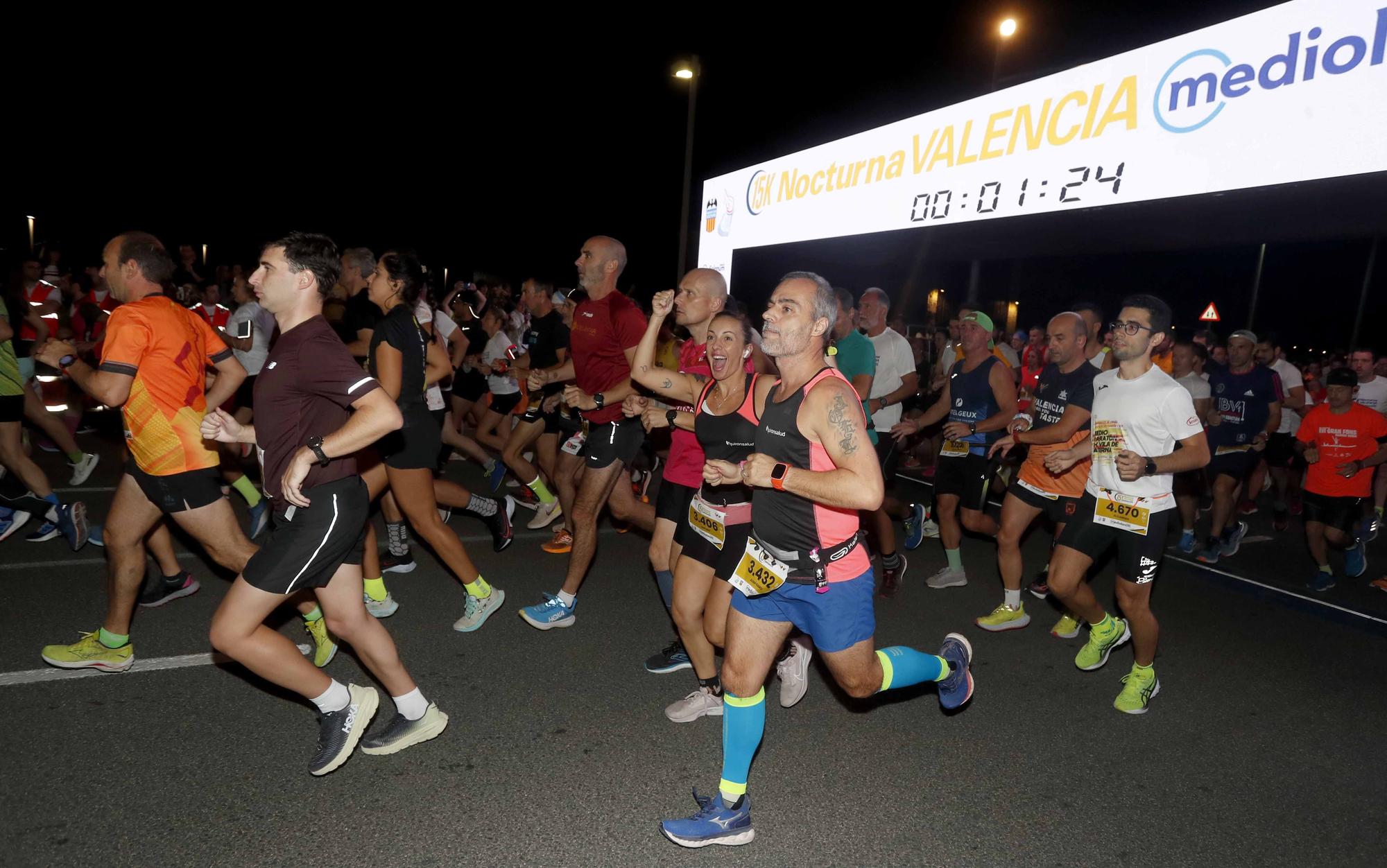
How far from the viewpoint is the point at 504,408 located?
898 cm

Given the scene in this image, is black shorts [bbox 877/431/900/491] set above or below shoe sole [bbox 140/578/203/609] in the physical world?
above

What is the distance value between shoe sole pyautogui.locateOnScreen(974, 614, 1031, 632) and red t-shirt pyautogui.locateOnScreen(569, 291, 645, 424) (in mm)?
2726

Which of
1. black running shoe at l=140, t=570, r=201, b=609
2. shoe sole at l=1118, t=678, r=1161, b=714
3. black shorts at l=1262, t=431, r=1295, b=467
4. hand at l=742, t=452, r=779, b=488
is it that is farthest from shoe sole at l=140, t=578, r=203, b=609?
black shorts at l=1262, t=431, r=1295, b=467

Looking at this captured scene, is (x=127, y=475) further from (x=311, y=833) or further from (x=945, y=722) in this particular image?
(x=945, y=722)

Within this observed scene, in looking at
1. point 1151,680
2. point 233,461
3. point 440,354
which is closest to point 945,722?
point 1151,680

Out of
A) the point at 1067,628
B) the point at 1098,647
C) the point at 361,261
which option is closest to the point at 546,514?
the point at 361,261

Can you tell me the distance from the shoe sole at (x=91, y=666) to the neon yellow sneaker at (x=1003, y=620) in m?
4.83

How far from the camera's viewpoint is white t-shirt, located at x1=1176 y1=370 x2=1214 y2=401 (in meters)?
7.68

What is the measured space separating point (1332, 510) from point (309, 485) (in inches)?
300

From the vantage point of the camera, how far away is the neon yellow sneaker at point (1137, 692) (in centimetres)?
420

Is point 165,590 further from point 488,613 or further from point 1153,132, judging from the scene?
point 1153,132

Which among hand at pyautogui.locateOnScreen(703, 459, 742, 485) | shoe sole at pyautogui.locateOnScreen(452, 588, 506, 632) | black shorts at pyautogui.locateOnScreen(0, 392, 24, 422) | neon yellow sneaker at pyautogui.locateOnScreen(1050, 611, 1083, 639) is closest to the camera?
hand at pyautogui.locateOnScreen(703, 459, 742, 485)

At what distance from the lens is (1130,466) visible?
156 inches

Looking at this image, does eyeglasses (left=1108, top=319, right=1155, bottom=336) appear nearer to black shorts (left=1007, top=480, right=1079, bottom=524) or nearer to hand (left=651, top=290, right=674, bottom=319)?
black shorts (left=1007, top=480, right=1079, bottom=524)
